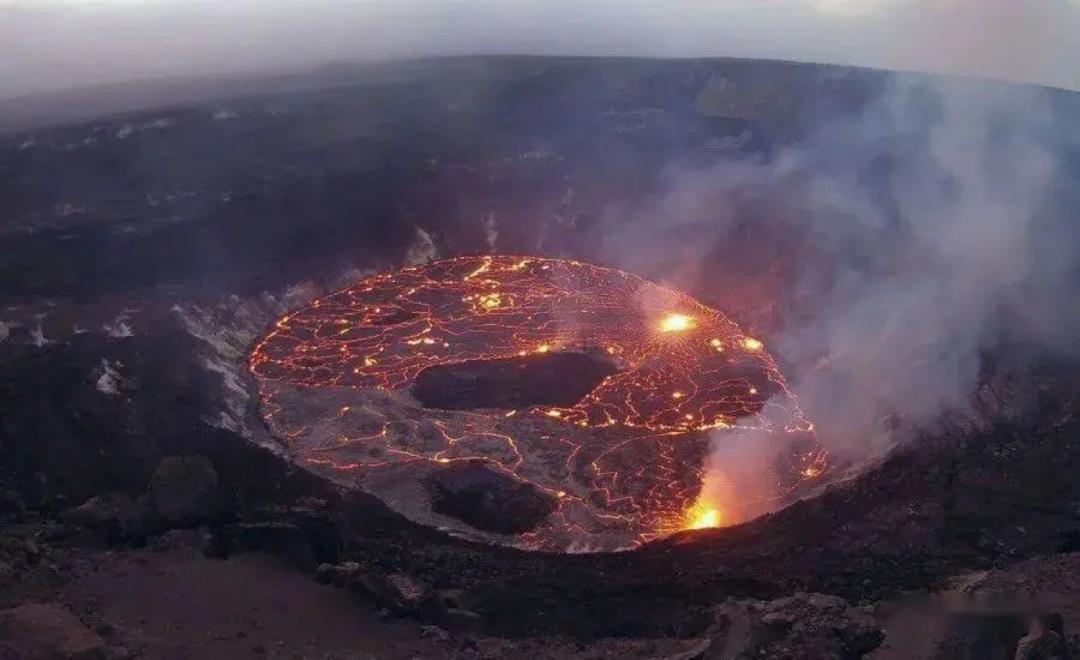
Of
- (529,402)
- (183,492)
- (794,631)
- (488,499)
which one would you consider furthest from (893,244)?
(183,492)

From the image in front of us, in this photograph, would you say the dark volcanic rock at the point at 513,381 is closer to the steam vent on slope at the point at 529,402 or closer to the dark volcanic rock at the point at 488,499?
the steam vent on slope at the point at 529,402

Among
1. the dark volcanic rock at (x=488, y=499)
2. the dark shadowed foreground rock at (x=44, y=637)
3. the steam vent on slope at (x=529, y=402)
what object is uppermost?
the steam vent on slope at (x=529, y=402)

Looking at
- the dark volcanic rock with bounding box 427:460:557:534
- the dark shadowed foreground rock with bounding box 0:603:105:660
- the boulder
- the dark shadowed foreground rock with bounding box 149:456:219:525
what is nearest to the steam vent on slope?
the dark volcanic rock with bounding box 427:460:557:534

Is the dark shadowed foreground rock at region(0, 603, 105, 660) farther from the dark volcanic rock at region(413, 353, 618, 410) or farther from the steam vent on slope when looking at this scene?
the dark volcanic rock at region(413, 353, 618, 410)

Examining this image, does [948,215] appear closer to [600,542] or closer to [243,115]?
[600,542]

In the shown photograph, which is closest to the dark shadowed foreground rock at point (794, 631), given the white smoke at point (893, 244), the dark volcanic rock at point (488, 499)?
the dark volcanic rock at point (488, 499)

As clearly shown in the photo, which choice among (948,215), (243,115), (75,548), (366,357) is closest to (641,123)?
(948,215)

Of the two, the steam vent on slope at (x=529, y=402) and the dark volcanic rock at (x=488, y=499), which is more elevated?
the steam vent on slope at (x=529, y=402)

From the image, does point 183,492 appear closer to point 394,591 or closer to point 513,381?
point 394,591
